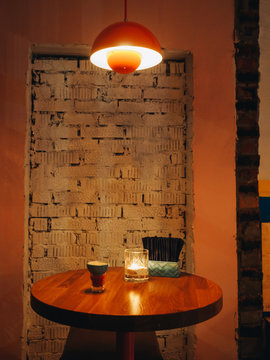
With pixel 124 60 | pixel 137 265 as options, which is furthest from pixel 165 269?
pixel 124 60

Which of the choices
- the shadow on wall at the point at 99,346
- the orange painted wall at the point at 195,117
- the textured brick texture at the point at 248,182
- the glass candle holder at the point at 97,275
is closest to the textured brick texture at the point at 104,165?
the orange painted wall at the point at 195,117

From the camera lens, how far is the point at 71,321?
1.09 meters

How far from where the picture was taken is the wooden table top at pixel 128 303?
106 centimetres

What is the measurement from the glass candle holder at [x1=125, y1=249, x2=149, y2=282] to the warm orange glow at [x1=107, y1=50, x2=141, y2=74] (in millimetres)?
868

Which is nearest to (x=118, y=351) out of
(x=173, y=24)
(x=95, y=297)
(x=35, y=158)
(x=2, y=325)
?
(x=95, y=297)

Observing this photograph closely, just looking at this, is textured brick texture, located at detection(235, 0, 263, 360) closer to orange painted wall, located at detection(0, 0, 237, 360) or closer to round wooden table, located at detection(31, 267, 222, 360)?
orange painted wall, located at detection(0, 0, 237, 360)

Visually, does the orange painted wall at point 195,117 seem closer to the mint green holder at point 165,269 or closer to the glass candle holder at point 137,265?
the mint green holder at point 165,269

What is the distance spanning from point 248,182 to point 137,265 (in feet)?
3.95

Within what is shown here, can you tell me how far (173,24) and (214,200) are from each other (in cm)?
129

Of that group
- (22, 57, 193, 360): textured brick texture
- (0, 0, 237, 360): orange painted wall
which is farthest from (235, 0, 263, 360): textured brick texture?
(22, 57, 193, 360): textured brick texture

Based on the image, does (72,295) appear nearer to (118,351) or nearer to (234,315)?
(118,351)

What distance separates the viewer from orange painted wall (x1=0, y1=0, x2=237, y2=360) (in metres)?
2.20

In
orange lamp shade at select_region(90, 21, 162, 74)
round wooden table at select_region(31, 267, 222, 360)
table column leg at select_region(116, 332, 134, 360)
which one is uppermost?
orange lamp shade at select_region(90, 21, 162, 74)

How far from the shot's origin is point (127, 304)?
1163mm
